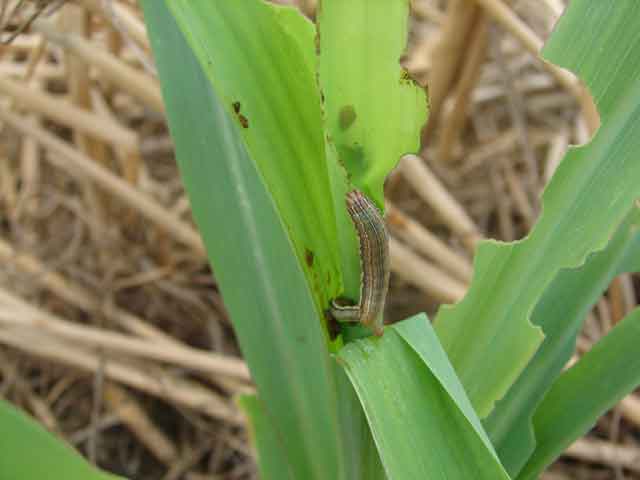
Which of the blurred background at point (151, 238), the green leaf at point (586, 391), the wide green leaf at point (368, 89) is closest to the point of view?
the wide green leaf at point (368, 89)

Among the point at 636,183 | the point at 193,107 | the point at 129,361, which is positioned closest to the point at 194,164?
the point at 193,107

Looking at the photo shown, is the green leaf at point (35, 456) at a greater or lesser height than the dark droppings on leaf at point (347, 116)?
lesser

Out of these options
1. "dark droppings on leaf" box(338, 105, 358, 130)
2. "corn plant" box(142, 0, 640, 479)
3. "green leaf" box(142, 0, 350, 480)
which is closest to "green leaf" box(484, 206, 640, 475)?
"corn plant" box(142, 0, 640, 479)

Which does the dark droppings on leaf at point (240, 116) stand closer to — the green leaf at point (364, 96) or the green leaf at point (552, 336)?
the green leaf at point (364, 96)

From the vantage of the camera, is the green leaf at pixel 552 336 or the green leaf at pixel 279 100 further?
the green leaf at pixel 552 336

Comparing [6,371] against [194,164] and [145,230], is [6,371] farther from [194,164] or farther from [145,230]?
[194,164]

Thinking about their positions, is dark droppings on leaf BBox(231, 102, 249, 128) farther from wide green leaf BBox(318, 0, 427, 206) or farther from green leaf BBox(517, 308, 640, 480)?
green leaf BBox(517, 308, 640, 480)

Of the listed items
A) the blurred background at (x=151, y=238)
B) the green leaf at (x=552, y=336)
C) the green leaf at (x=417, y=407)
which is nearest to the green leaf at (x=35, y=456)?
the green leaf at (x=417, y=407)

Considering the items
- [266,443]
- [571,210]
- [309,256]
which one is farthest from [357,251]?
[266,443]

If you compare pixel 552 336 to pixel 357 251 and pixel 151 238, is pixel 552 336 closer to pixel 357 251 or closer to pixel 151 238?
pixel 357 251
